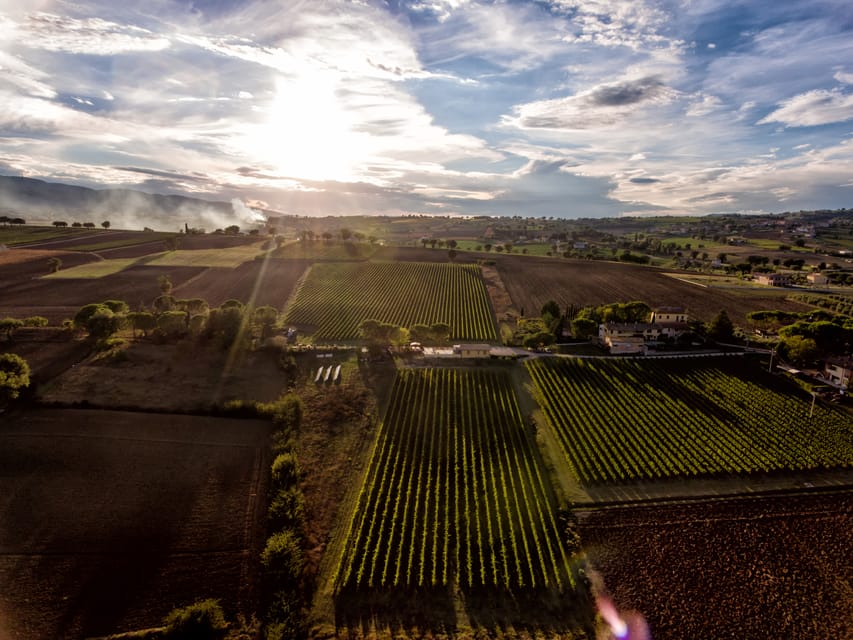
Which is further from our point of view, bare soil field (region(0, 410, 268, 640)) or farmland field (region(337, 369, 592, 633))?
→ farmland field (region(337, 369, 592, 633))

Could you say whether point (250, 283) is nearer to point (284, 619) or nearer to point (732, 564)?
point (284, 619)

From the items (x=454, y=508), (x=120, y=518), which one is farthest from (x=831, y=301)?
(x=120, y=518)

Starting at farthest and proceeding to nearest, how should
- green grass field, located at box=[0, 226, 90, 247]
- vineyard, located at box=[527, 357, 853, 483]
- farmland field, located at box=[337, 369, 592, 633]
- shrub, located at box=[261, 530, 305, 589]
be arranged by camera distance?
green grass field, located at box=[0, 226, 90, 247] < vineyard, located at box=[527, 357, 853, 483] < farmland field, located at box=[337, 369, 592, 633] < shrub, located at box=[261, 530, 305, 589]

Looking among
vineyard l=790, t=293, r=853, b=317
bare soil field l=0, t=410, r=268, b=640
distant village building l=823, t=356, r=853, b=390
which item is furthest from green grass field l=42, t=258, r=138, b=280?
vineyard l=790, t=293, r=853, b=317

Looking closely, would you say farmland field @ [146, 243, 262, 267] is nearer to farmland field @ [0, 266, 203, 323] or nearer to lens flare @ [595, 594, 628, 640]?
farmland field @ [0, 266, 203, 323]

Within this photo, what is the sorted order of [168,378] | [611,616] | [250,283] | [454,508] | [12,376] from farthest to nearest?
[250,283]
[168,378]
[12,376]
[454,508]
[611,616]

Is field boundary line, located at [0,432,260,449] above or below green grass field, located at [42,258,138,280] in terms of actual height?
below

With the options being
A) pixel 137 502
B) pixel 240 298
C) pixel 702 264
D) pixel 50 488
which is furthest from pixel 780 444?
pixel 702 264

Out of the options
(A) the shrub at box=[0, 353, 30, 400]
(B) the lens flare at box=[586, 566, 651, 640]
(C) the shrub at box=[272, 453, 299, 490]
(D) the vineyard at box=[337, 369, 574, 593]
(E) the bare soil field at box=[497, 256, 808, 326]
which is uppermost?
(E) the bare soil field at box=[497, 256, 808, 326]
